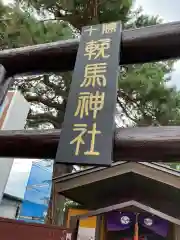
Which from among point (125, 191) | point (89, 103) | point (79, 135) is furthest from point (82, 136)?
point (125, 191)

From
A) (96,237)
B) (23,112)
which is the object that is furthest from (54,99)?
(96,237)

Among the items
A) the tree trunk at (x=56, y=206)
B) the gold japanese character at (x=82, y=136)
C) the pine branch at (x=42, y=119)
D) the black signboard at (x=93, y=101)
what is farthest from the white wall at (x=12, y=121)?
the pine branch at (x=42, y=119)

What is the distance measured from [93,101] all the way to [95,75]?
0.98 feet

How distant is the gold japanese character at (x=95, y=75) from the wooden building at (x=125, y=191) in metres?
3.20

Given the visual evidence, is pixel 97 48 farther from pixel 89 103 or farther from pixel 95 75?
pixel 89 103

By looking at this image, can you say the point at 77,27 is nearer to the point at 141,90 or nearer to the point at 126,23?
the point at 126,23

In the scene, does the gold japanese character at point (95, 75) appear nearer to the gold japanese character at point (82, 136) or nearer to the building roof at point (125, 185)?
the gold japanese character at point (82, 136)

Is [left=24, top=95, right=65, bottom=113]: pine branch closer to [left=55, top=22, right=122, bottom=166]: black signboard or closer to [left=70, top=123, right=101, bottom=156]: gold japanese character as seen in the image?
[left=55, top=22, right=122, bottom=166]: black signboard

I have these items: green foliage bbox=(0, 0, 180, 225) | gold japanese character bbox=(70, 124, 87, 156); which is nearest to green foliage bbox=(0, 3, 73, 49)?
green foliage bbox=(0, 0, 180, 225)

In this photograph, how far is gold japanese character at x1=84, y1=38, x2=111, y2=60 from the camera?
2568 mm

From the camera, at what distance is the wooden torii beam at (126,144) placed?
1889 mm

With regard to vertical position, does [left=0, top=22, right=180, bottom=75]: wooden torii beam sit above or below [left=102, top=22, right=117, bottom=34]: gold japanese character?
below

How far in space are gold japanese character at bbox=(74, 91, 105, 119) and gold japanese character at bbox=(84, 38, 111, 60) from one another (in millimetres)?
460

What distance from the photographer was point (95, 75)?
95.7 inches
